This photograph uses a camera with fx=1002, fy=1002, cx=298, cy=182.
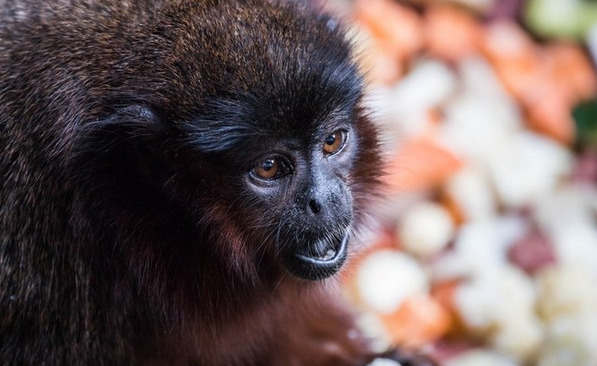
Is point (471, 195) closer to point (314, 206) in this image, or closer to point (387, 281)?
point (387, 281)

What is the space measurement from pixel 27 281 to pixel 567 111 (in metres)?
2.90

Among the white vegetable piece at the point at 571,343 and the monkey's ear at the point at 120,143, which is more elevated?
the monkey's ear at the point at 120,143

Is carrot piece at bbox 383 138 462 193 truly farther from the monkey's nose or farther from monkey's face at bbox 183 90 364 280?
the monkey's nose

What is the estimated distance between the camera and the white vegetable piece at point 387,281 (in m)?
3.78

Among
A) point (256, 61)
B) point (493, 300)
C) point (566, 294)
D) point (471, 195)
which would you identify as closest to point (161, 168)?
point (256, 61)

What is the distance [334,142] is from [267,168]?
0.21 m

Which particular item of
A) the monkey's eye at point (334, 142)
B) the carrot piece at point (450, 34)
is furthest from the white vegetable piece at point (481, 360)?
the carrot piece at point (450, 34)

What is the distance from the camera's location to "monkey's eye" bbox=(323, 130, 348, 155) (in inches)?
94.8

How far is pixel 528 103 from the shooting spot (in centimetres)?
462

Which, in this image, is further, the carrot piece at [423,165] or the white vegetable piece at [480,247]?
the carrot piece at [423,165]

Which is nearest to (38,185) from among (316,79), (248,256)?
(248,256)

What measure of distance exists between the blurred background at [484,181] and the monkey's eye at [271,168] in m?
0.82

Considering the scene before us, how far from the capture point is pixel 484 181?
14.0 ft

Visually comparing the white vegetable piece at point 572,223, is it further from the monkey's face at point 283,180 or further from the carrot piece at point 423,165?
the monkey's face at point 283,180
